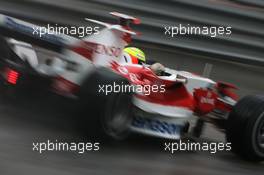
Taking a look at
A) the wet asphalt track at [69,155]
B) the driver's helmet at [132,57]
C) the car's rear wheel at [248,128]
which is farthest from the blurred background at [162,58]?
the driver's helmet at [132,57]

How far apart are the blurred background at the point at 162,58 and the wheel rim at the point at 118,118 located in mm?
191

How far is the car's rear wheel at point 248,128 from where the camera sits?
6.55m

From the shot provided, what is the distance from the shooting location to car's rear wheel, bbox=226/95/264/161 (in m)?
6.55

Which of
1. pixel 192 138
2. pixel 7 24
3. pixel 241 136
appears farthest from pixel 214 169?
pixel 7 24

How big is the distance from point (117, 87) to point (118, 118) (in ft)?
Result: 1.08

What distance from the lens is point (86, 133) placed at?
585 cm

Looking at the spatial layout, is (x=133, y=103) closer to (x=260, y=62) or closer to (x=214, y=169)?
(x=214, y=169)

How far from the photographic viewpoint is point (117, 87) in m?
5.76

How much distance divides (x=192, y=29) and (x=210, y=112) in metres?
2.58
